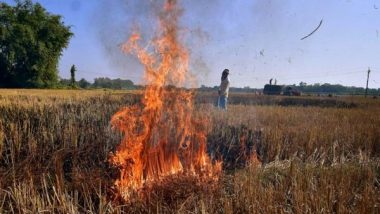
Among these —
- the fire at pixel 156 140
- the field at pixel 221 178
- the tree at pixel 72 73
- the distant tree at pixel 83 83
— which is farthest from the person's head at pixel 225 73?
the distant tree at pixel 83 83

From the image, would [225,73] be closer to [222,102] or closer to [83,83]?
[222,102]

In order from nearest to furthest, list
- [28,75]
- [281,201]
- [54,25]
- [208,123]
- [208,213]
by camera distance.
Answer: [208,213] < [281,201] < [208,123] < [28,75] < [54,25]

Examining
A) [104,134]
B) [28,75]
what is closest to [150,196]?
[104,134]

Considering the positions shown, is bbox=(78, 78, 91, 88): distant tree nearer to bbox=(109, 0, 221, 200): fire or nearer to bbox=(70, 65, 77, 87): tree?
bbox=(70, 65, 77, 87): tree

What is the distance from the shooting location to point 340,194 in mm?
4703

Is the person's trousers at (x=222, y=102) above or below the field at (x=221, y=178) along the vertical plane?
above

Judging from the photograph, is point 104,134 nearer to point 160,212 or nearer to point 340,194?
point 160,212

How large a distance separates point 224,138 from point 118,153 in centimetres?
406

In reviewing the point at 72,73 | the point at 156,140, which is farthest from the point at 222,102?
the point at 72,73

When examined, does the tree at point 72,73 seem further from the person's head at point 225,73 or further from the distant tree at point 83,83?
the person's head at point 225,73

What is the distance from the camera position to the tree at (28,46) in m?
49.1

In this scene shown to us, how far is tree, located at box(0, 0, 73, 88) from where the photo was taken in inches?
1932

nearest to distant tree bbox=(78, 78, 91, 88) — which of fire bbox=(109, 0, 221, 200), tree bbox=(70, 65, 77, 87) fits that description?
tree bbox=(70, 65, 77, 87)

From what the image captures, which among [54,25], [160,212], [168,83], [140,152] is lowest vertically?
[160,212]
